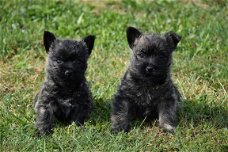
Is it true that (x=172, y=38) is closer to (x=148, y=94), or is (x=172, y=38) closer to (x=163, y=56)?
(x=163, y=56)

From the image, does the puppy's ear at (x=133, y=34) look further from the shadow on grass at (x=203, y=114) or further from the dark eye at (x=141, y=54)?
the shadow on grass at (x=203, y=114)

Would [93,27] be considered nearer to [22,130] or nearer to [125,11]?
[125,11]

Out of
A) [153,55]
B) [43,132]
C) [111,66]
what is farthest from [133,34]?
[111,66]

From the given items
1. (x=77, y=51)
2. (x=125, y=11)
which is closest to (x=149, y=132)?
(x=77, y=51)

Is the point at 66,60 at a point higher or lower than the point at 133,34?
lower

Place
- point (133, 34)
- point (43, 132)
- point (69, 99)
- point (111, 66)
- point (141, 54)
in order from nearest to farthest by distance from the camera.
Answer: point (43, 132) → point (141, 54) → point (69, 99) → point (133, 34) → point (111, 66)

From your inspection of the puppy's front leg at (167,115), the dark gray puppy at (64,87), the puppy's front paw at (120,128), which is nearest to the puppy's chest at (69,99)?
the dark gray puppy at (64,87)
